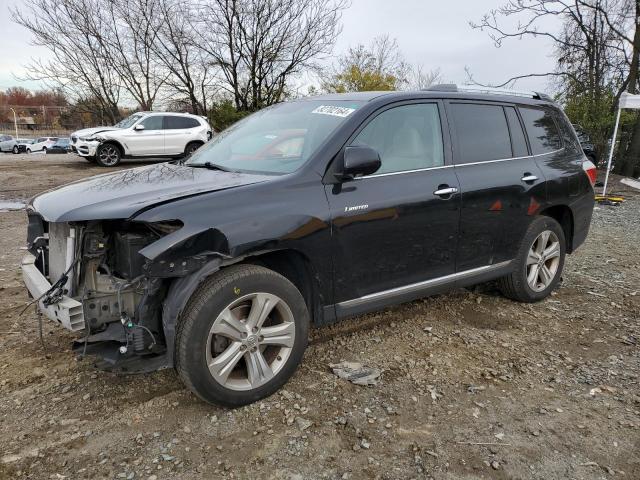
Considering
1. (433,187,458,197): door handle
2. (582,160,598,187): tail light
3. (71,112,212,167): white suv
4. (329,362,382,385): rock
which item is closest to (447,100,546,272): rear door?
(433,187,458,197): door handle

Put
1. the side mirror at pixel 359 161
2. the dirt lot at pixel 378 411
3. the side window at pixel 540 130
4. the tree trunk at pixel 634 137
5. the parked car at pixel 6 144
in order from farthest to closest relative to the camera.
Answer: the parked car at pixel 6 144, the tree trunk at pixel 634 137, the side window at pixel 540 130, the side mirror at pixel 359 161, the dirt lot at pixel 378 411

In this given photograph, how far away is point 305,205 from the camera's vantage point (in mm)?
2830

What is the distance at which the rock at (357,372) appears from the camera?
3.10 metres

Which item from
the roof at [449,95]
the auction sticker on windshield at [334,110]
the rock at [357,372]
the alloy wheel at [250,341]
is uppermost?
the roof at [449,95]

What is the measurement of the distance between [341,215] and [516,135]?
83.5 inches

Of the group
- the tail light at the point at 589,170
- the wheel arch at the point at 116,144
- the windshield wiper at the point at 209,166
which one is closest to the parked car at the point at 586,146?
the tail light at the point at 589,170

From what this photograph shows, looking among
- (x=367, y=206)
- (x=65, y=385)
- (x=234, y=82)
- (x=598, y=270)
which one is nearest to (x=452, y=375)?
Answer: (x=367, y=206)

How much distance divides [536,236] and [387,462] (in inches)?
106

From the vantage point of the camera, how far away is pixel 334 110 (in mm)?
3367

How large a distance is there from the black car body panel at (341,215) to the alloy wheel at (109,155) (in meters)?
12.7

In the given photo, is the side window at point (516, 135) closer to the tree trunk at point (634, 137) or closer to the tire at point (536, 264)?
the tire at point (536, 264)

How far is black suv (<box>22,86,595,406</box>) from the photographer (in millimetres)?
2514

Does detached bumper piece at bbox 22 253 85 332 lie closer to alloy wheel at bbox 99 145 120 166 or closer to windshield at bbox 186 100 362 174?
windshield at bbox 186 100 362 174

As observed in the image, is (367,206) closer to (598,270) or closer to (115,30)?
(598,270)
